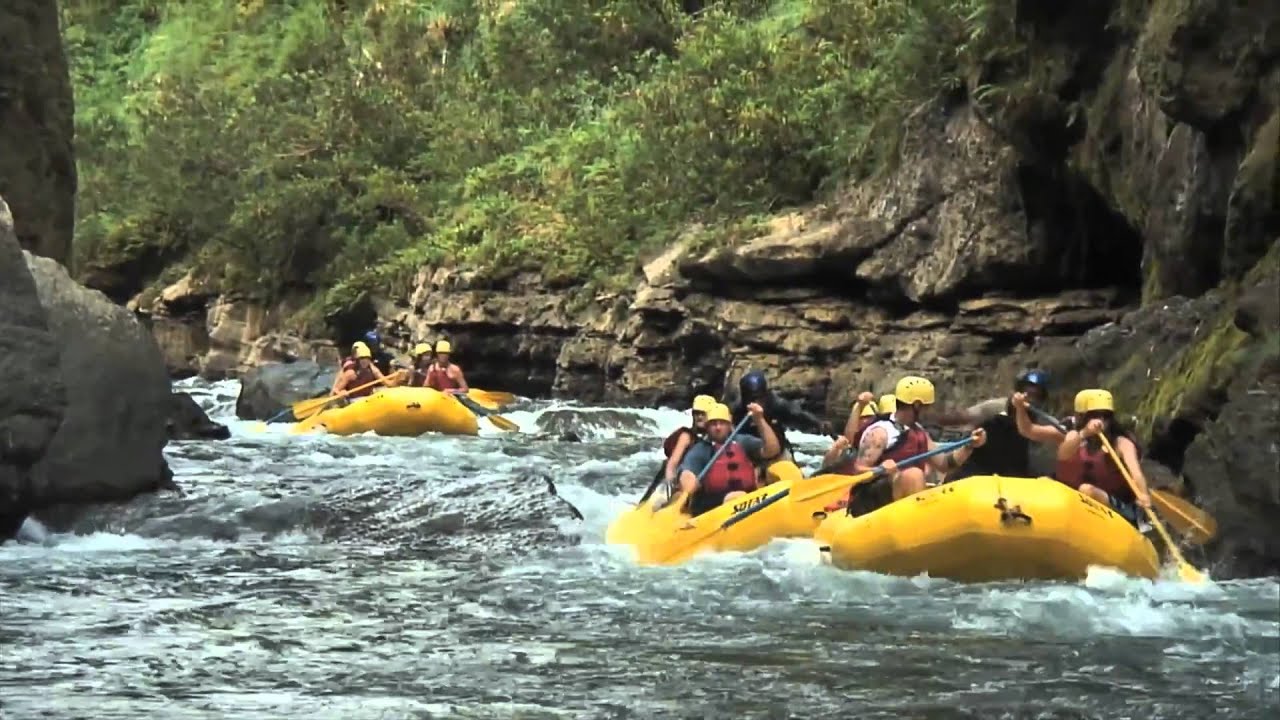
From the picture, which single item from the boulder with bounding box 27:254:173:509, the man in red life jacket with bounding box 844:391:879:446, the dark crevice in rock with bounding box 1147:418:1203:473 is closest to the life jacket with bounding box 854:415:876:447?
the man in red life jacket with bounding box 844:391:879:446

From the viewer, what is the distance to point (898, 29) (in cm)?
2058

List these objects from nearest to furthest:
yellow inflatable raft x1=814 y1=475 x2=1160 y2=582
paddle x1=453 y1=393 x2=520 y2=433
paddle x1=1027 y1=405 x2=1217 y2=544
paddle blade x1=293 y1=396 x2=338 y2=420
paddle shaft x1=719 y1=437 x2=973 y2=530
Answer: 1. yellow inflatable raft x1=814 y1=475 x2=1160 y2=582
2. paddle x1=1027 y1=405 x2=1217 y2=544
3. paddle shaft x1=719 y1=437 x2=973 y2=530
4. paddle blade x1=293 y1=396 x2=338 y2=420
5. paddle x1=453 y1=393 x2=520 y2=433

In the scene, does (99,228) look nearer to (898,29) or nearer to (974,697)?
(898,29)

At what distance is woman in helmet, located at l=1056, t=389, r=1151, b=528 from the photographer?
8109mm

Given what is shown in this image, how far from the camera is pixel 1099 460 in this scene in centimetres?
823

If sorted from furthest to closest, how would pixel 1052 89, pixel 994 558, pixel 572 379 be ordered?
pixel 572 379
pixel 1052 89
pixel 994 558

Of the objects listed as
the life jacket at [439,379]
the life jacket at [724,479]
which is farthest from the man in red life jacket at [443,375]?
the life jacket at [724,479]

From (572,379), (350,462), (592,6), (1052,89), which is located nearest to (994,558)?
(350,462)

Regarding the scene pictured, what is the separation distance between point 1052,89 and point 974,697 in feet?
34.3

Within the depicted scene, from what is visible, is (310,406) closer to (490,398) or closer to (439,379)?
(439,379)

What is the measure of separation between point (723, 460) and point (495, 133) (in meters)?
18.8

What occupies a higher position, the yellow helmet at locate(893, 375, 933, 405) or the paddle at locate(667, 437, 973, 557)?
the yellow helmet at locate(893, 375, 933, 405)

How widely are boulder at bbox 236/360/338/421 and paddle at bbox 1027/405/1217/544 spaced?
11.6 meters

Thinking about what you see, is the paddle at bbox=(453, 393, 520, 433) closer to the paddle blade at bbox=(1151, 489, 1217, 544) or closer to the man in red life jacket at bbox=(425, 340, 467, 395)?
the man in red life jacket at bbox=(425, 340, 467, 395)
